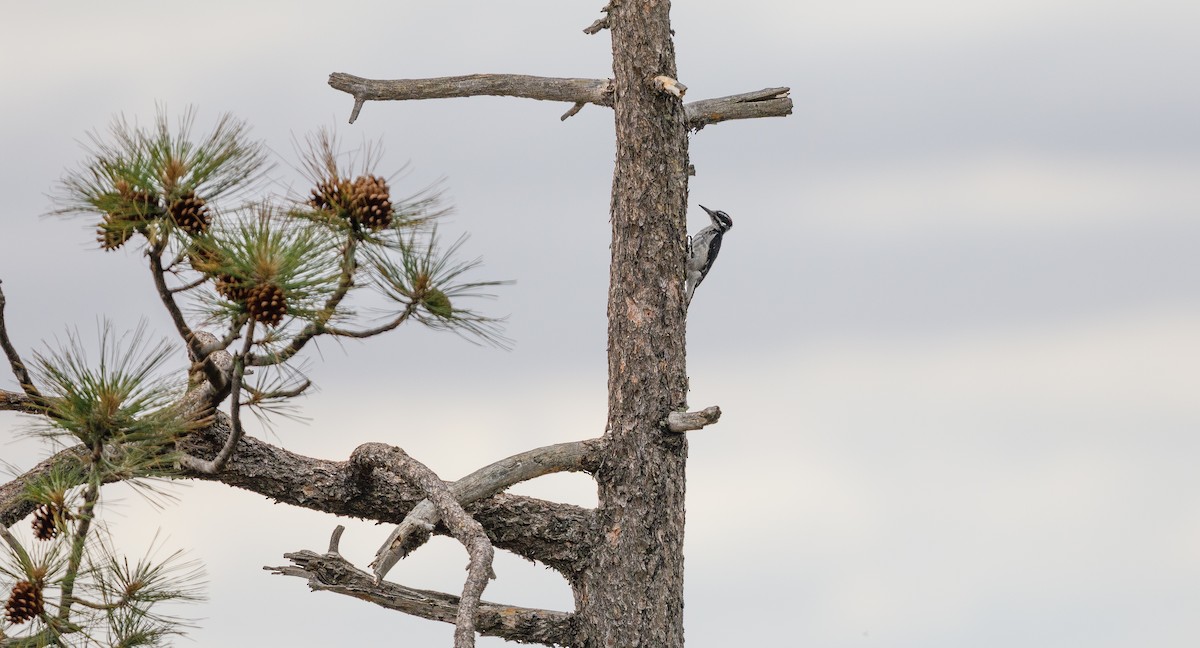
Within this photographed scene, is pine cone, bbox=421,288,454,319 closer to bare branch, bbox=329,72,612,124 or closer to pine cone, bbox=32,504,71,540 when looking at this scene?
pine cone, bbox=32,504,71,540

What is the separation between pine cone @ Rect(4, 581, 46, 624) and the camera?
454 centimetres

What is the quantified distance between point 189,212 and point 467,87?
7.71 feet

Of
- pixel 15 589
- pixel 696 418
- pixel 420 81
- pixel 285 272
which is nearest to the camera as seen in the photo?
pixel 285 272

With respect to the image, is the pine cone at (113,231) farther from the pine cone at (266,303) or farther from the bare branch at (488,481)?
the bare branch at (488,481)

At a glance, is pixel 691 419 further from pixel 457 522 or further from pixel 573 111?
pixel 573 111

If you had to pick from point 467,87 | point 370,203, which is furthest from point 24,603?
point 467,87

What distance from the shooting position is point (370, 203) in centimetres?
443

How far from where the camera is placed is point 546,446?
603 centimetres

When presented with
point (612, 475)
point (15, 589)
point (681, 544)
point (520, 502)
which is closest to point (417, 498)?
point (520, 502)

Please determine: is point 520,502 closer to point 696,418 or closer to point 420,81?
point 696,418

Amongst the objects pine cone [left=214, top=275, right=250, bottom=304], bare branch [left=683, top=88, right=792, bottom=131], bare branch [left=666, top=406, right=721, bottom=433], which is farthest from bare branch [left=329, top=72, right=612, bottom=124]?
pine cone [left=214, top=275, right=250, bottom=304]

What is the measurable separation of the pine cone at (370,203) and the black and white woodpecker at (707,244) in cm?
258

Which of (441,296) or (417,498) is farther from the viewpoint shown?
(417,498)

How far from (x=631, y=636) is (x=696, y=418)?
1.18 meters
